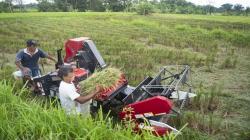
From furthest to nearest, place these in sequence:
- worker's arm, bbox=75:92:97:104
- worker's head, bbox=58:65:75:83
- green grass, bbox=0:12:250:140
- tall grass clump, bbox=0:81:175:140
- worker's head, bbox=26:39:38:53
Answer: worker's head, bbox=26:39:38:53
green grass, bbox=0:12:250:140
worker's arm, bbox=75:92:97:104
worker's head, bbox=58:65:75:83
tall grass clump, bbox=0:81:175:140

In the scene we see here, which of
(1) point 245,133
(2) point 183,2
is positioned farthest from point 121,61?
(2) point 183,2

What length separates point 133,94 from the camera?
6.18 metres

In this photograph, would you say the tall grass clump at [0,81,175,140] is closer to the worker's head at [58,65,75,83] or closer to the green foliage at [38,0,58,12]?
the worker's head at [58,65,75,83]

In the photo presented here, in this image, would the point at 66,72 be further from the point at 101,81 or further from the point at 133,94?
the point at 133,94

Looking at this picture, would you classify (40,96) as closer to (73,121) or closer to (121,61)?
(73,121)

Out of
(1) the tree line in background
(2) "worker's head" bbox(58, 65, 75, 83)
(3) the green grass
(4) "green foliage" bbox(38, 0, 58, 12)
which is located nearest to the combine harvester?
(3) the green grass

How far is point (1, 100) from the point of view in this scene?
5.35 m

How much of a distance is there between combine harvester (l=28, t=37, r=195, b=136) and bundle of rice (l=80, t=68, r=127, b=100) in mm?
33

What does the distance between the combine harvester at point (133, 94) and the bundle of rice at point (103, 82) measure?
0.03 meters

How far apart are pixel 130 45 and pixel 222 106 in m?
9.72

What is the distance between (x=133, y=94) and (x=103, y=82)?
563mm

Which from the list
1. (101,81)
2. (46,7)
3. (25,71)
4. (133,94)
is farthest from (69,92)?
(46,7)

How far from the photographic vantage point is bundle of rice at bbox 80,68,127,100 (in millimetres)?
5857

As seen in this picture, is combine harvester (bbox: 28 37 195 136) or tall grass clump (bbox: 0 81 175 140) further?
combine harvester (bbox: 28 37 195 136)
